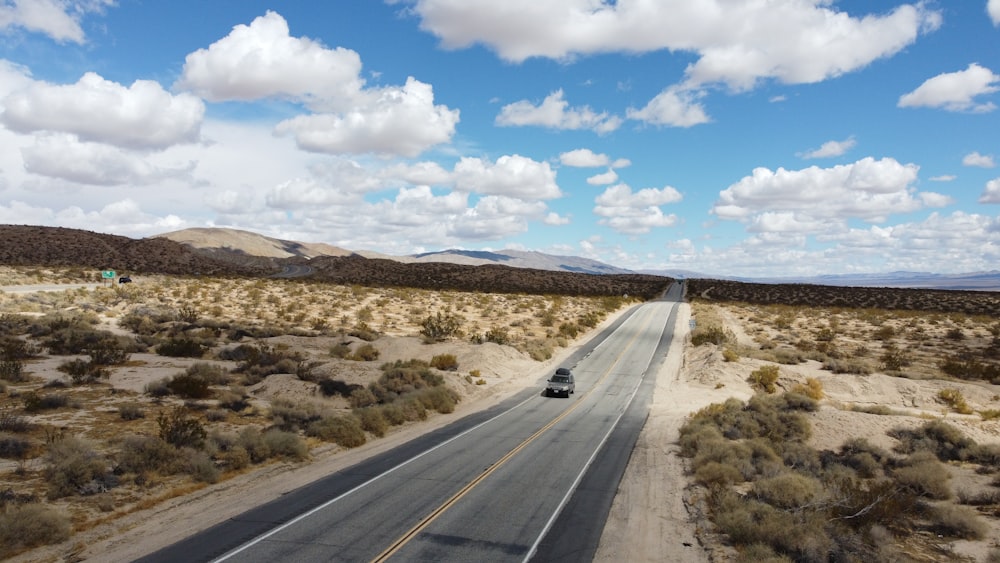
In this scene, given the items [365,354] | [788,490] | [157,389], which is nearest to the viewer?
→ [788,490]

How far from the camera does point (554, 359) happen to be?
47.0 m

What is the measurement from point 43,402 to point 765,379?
3788 cm

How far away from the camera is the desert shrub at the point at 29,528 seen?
1175 cm

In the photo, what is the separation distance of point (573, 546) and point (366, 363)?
24693mm

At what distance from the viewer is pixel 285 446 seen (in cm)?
1905

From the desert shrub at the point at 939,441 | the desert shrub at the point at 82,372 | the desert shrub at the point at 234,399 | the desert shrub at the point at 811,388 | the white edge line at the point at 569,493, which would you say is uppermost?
the desert shrub at the point at 82,372

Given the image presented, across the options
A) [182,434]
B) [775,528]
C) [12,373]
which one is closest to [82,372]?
[12,373]

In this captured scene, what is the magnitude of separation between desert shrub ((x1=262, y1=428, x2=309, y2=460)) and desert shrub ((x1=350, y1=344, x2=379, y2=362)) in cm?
1809

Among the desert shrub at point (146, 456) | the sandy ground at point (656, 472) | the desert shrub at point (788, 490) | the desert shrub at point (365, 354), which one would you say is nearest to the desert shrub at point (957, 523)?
the sandy ground at point (656, 472)

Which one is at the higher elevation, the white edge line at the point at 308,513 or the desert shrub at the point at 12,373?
the desert shrub at the point at 12,373

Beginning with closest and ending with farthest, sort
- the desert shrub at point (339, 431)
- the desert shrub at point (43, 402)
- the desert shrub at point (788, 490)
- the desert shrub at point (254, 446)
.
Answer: the desert shrub at point (788, 490) < the desert shrub at point (254, 446) < the desert shrub at point (43, 402) < the desert shrub at point (339, 431)

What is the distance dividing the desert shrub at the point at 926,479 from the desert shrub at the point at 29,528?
2227 cm

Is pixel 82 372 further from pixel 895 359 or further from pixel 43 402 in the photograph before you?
pixel 895 359

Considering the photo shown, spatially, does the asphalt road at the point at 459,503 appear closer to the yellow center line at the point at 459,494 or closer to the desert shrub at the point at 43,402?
the yellow center line at the point at 459,494
